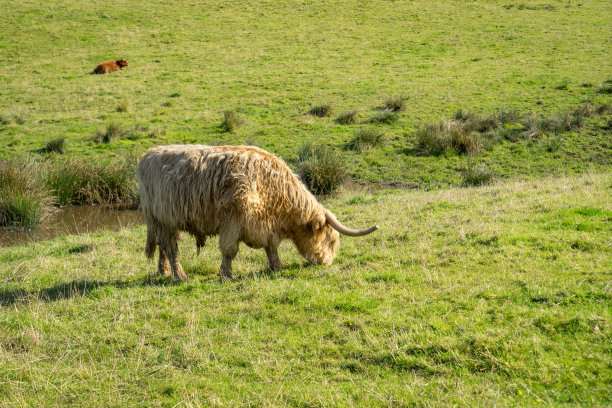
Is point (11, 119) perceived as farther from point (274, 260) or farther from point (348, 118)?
point (274, 260)

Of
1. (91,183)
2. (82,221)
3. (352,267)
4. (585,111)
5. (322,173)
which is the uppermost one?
(585,111)

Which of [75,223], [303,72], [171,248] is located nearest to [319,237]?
[171,248]

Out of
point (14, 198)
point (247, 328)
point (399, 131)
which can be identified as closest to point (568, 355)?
point (247, 328)

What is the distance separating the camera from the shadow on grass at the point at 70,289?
21.2ft

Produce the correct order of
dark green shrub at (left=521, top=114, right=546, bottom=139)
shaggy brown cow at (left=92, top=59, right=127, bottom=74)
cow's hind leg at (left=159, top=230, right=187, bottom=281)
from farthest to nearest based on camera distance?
1. shaggy brown cow at (left=92, top=59, right=127, bottom=74)
2. dark green shrub at (left=521, top=114, right=546, bottom=139)
3. cow's hind leg at (left=159, top=230, right=187, bottom=281)

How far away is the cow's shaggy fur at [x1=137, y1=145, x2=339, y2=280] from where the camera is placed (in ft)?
22.0

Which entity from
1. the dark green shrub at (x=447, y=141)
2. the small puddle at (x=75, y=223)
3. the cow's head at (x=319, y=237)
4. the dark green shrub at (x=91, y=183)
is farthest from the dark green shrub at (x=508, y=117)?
the cow's head at (x=319, y=237)

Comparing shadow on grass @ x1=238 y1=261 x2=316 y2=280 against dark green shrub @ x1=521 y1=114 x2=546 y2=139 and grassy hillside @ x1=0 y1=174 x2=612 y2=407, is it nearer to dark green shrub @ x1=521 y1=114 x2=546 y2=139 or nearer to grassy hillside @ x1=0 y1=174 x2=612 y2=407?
grassy hillside @ x1=0 y1=174 x2=612 y2=407

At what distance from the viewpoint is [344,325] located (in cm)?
518

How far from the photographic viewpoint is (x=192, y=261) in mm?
7961

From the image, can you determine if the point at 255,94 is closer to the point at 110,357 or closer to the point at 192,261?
the point at 192,261

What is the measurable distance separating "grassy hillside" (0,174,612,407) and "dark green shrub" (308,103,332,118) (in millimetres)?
13210

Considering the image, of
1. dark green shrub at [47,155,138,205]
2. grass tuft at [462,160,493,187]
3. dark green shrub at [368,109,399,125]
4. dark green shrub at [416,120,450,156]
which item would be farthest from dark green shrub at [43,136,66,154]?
grass tuft at [462,160,493,187]

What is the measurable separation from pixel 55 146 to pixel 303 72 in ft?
45.7
